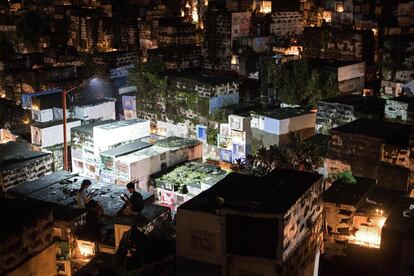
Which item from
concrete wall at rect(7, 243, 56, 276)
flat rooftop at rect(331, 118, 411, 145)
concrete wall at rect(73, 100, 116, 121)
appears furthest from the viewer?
concrete wall at rect(73, 100, 116, 121)

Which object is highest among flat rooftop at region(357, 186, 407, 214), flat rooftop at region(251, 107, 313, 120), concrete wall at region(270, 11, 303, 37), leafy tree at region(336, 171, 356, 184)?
concrete wall at region(270, 11, 303, 37)

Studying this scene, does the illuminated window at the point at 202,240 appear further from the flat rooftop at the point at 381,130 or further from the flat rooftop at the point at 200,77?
the flat rooftop at the point at 200,77

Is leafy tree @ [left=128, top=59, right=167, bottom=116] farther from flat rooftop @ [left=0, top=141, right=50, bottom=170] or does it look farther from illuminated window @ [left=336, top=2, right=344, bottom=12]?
illuminated window @ [left=336, top=2, right=344, bottom=12]

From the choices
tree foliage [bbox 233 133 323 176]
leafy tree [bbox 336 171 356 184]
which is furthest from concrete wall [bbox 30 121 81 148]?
leafy tree [bbox 336 171 356 184]

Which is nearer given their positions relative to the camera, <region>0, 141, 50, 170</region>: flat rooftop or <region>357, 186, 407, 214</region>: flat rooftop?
<region>357, 186, 407, 214</region>: flat rooftop

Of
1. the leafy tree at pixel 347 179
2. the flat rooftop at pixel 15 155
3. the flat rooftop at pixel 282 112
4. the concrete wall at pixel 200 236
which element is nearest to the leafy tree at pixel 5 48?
the flat rooftop at pixel 15 155

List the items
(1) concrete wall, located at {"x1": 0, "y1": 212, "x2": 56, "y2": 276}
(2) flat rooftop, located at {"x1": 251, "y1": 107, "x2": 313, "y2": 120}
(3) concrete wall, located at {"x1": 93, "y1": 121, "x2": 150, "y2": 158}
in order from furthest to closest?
(2) flat rooftop, located at {"x1": 251, "y1": 107, "x2": 313, "y2": 120} → (3) concrete wall, located at {"x1": 93, "y1": 121, "x2": 150, "y2": 158} → (1) concrete wall, located at {"x1": 0, "y1": 212, "x2": 56, "y2": 276}

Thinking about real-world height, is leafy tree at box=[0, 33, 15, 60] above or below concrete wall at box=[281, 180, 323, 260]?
above
